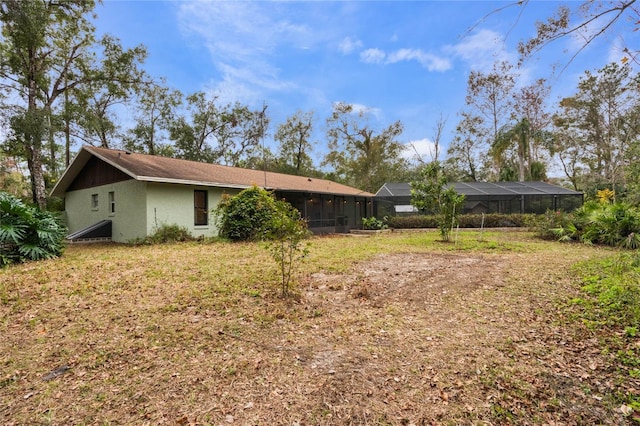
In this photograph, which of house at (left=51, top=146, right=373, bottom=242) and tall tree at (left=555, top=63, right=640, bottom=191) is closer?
house at (left=51, top=146, right=373, bottom=242)

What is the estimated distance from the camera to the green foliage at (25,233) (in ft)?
23.7

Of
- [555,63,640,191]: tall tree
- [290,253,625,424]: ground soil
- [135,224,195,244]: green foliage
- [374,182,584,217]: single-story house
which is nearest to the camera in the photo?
[290,253,625,424]: ground soil

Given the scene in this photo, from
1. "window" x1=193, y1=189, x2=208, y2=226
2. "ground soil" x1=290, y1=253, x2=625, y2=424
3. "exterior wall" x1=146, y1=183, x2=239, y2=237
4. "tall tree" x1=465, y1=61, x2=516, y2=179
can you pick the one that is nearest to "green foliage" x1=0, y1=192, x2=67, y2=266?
"exterior wall" x1=146, y1=183, x2=239, y2=237

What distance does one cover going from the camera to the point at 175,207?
1223 centimetres

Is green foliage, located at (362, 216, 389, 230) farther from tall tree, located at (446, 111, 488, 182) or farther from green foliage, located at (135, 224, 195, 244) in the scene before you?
tall tree, located at (446, 111, 488, 182)

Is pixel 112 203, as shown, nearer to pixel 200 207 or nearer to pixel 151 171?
pixel 151 171

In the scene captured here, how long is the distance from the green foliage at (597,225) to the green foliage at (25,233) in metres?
15.9

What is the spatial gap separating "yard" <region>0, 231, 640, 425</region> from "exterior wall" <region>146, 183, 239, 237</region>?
5287 millimetres

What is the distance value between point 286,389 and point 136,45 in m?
24.6

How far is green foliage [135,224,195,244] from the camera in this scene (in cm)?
1132

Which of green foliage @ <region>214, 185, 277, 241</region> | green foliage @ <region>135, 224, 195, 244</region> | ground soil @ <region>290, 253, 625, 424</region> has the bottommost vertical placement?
ground soil @ <region>290, 253, 625, 424</region>

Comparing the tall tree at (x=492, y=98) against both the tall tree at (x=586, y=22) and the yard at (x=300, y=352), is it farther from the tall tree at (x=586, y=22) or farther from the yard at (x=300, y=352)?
the tall tree at (x=586, y=22)

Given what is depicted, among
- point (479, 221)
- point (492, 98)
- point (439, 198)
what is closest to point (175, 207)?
point (439, 198)

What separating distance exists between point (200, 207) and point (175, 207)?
122cm
